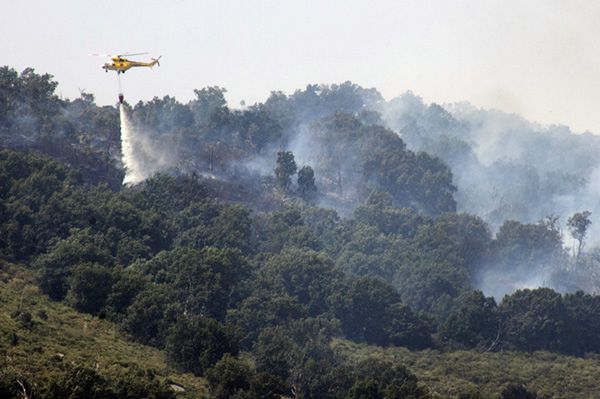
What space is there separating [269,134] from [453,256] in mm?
47933

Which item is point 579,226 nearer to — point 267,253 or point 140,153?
point 267,253

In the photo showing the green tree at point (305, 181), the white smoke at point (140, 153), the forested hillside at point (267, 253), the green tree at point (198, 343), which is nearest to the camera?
the green tree at point (198, 343)

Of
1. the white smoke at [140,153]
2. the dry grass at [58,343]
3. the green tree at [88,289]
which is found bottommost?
the dry grass at [58,343]

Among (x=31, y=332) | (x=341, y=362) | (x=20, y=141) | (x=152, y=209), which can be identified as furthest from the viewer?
(x=20, y=141)

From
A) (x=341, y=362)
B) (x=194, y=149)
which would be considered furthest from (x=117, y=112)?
(x=341, y=362)

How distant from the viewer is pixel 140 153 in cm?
16612

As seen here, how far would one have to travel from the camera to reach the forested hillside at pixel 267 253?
104188 millimetres

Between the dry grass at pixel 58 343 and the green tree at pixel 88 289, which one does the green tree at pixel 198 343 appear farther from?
the green tree at pixel 88 289

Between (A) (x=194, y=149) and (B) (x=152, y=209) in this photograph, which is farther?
(A) (x=194, y=149)

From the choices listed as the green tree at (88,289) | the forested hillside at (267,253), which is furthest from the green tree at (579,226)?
the green tree at (88,289)

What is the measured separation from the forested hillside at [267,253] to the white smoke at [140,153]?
0.47 meters

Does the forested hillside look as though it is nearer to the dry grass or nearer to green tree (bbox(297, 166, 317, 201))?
green tree (bbox(297, 166, 317, 201))

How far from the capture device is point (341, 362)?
113 meters

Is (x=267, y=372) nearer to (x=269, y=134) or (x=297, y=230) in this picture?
(x=297, y=230)
